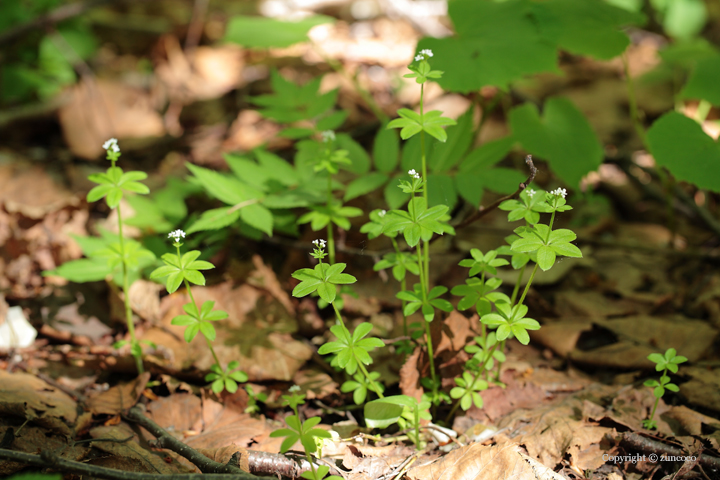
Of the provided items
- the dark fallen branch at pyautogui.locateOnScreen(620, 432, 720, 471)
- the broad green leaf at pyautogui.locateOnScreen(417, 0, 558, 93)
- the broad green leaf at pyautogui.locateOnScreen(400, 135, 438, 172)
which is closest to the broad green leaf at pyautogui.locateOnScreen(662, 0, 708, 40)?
the broad green leaf at pyautogui.locateOnScreen(417, 0, 558, 93)

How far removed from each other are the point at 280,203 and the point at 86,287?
1.19m

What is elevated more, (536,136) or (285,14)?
(285,14)

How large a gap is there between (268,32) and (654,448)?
287 centimetres

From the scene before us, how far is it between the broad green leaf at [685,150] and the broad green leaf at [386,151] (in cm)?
117

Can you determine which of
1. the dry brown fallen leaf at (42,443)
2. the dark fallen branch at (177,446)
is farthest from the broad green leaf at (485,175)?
the dry brown fallen leaf at (42,443)

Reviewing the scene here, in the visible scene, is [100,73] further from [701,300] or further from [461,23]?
[701,300]

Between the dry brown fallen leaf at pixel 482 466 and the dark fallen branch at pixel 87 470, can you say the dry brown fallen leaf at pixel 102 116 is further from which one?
the dry brown fallen leaf at pixel 482 466

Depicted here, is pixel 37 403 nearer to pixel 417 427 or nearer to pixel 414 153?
pixel 417 427

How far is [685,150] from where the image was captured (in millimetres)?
2201

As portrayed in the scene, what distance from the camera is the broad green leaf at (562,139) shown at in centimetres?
249

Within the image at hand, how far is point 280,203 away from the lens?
2186 mm

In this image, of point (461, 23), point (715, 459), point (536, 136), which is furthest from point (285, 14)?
point (715, 459)

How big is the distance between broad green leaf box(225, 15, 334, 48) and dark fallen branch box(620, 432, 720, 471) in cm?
253

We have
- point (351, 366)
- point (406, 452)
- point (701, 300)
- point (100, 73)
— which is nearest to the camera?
point (351, 366)
